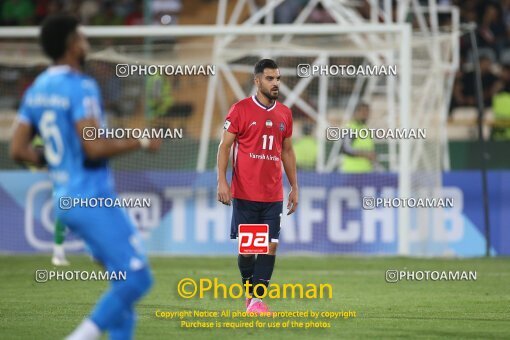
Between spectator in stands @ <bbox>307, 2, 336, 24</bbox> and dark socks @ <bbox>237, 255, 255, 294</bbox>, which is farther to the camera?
spectator in stands @ <bbox>307, 2, 336, 24</bbox>

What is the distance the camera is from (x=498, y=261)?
17656mm

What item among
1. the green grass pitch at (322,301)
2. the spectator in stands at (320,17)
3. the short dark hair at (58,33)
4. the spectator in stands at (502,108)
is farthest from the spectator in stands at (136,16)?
the short dark hair at (58,33)

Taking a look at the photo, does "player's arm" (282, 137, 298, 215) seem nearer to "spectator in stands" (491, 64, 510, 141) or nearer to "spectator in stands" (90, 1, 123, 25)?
"spectator in stands" (491, 64, 510, 141)

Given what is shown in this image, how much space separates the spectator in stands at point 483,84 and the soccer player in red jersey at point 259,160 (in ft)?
42.5

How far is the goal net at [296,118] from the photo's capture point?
18.8m

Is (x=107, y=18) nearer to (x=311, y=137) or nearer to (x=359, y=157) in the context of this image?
(x=311, y=137)

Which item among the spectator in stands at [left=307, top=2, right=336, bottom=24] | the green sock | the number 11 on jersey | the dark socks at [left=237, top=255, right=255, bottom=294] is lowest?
the green sock

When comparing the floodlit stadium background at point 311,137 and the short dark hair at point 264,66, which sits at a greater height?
the short dark hair at point 264,66

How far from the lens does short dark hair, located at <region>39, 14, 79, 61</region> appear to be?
6906 millimetres

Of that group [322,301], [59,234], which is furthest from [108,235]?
[59,234]

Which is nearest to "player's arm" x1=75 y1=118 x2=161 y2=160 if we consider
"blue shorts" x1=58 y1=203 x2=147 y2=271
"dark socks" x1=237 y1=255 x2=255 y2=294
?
"blue shorts" x1=58 y1=203 x2=147 y2=271

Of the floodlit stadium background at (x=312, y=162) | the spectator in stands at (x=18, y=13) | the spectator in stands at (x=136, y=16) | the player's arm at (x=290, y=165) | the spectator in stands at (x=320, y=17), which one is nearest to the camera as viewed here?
the player's arm at (x=290, y=165)

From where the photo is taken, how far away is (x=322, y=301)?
1198cm

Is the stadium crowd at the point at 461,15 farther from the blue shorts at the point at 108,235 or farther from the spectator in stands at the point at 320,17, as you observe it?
the blue shorts at the point at 108,235
